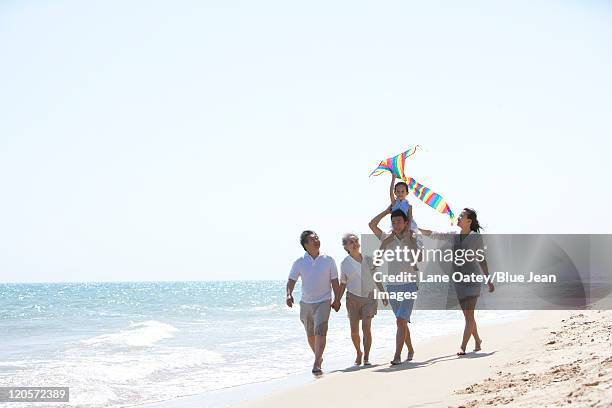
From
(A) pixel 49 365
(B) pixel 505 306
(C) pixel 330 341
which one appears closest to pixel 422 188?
(C) pixel 330 341

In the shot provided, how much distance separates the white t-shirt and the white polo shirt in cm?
11

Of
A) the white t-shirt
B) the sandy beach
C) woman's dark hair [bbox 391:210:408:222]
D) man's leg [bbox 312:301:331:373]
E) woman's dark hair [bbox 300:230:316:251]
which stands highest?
woman's dark hair [bbox 391:210:408:222]

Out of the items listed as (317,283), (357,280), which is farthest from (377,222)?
(317,283)

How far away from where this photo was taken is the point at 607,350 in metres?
5.58

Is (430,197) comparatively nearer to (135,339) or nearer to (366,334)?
(366,334)

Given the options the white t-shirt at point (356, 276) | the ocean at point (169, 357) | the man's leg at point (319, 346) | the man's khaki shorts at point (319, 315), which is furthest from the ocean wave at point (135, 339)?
the white t-shirt at point (356, 276)

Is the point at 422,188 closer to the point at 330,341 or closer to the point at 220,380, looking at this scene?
the point at 220,380

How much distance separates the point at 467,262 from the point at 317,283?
1741 mm

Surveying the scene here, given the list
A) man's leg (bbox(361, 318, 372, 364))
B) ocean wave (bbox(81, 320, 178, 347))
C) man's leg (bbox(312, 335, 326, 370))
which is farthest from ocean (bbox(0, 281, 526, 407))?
man's leg (bbox(312, 335, 326, 370))

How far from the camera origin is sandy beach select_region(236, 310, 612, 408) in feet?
14.3

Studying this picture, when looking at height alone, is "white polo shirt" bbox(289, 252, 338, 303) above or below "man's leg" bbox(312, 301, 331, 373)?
above

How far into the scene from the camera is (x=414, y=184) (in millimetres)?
9070

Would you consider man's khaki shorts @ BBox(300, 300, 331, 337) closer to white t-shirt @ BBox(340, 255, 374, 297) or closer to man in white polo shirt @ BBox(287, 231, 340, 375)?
man in white polo shirt @ BBox(287, 231, 340, 375)

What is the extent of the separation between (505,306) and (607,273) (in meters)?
21.4
